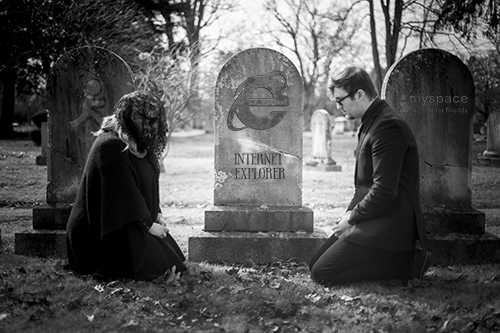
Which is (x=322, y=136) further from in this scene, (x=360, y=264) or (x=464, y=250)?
(x=360, y=264)

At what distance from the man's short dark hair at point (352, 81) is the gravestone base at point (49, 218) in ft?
11.0

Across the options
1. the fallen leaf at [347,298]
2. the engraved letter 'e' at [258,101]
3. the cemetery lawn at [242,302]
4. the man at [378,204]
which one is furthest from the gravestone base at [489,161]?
the fallen leaf at [347,298]

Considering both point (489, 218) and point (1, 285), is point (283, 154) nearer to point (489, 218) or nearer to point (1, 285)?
point (1, 285)

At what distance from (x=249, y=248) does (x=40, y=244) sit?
7.28ft

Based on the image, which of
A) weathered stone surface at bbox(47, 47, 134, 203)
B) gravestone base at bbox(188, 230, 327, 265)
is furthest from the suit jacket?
weathered stone surface at bbox(47, 47, 134, 203)

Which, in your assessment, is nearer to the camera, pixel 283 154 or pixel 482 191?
pixel 283 154

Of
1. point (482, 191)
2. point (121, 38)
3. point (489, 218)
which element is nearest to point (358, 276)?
point (489, 218)

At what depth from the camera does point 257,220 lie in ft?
17.9

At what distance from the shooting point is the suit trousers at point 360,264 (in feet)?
13.6

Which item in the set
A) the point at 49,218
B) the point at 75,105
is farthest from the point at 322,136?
the point at 49,218

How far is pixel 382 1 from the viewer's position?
690 inches

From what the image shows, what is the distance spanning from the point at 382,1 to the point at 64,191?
1465cm

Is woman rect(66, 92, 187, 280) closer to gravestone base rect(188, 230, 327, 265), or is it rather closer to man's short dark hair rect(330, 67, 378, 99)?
gravestone base rect(188, 230, 327, 265)

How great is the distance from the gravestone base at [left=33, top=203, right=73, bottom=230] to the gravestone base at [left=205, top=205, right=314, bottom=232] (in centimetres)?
161
